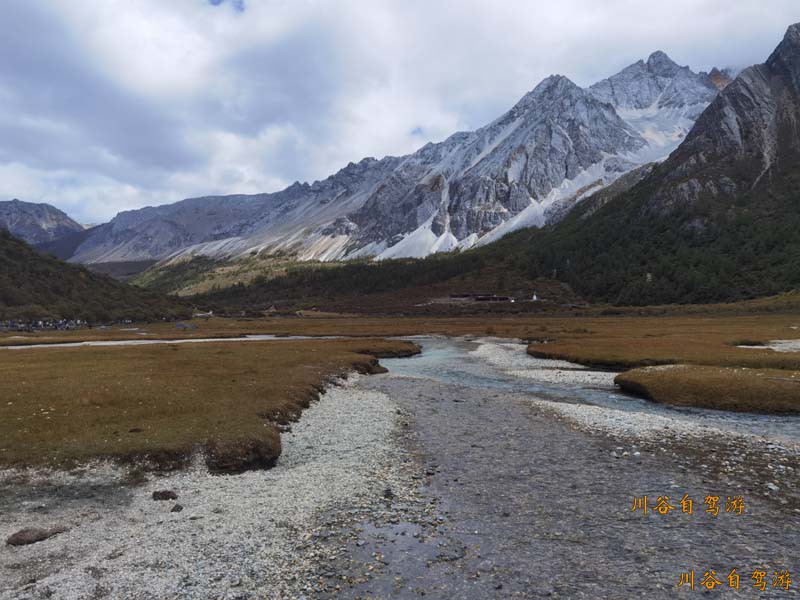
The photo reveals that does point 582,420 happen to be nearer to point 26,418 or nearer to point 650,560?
point 650,560

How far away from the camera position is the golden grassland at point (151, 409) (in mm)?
24344

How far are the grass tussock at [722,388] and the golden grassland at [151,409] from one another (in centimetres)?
3062

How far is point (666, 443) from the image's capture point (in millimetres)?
27375

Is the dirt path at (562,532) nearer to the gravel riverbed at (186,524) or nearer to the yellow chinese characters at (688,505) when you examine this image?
the yellow chinese characters at (688,505)

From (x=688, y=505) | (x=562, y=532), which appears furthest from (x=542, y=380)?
(x=562, y=532)

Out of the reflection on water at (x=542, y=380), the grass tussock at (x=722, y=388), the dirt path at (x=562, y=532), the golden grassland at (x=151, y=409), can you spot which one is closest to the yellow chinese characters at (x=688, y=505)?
the dirt path at (x=562, y=532)

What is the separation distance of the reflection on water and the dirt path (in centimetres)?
867

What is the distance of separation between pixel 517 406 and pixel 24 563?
32240mm

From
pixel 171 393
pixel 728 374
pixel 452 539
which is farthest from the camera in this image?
pixel 728 374

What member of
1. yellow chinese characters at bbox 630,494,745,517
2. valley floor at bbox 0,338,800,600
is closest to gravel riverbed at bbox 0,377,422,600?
valley floor at bbox 0,338,800,600

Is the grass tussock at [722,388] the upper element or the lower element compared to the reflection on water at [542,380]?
upper

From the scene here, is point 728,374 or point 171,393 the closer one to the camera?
point 171,393

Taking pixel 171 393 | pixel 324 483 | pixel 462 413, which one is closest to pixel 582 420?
pixel 462 413

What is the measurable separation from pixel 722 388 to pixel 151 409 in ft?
145
